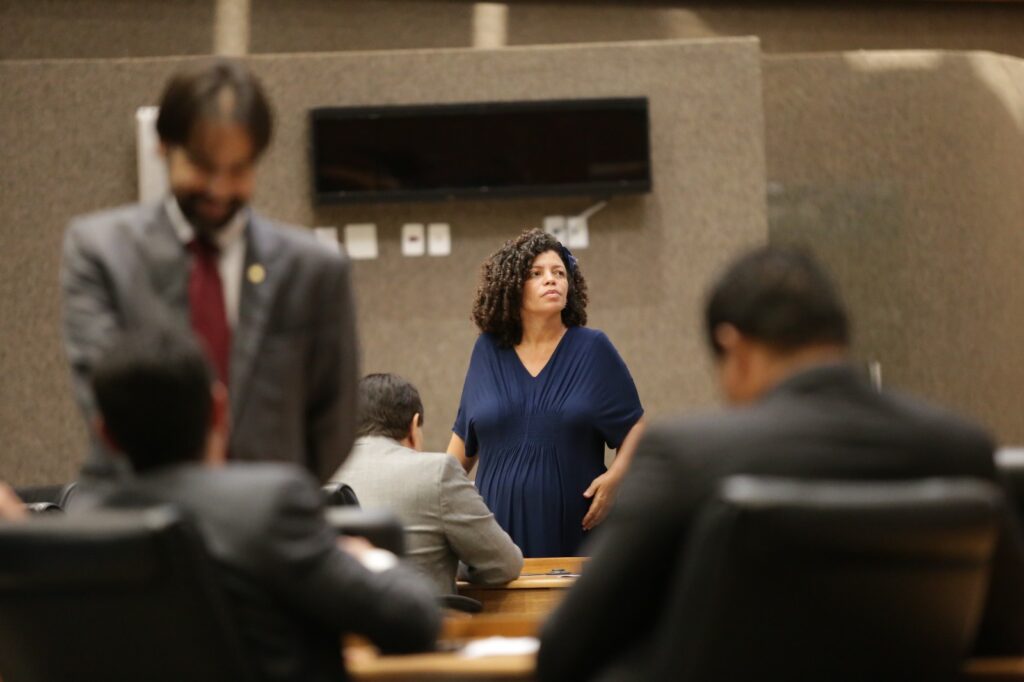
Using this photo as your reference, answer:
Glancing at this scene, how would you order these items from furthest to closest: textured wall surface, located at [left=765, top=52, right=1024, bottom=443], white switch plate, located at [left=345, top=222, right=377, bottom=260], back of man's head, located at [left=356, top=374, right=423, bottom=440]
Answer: textured wall surface, located at [left=765, top=52, right=1024, bottom=443], white switch plate, located at [left=345, top=222, right=377, bottom=260], back of man's head, located at [left=356, top=374, right=423, bottom=440]

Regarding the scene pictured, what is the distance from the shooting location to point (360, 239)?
19.4 feet

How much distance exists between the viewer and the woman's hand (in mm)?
4043

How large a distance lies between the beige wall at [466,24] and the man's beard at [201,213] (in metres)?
4.87

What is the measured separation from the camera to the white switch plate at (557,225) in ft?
19.5

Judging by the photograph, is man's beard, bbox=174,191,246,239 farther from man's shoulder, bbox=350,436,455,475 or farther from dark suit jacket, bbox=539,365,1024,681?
man's shoulder, bbox=350,436,455,475

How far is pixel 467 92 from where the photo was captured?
19.2 ft

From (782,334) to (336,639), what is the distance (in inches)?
24.8

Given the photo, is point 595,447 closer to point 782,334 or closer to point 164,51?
point 782,334

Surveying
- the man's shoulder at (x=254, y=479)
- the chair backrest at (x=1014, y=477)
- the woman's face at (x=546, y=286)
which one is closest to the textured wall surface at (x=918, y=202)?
the woman's face at (x=546, y=286)

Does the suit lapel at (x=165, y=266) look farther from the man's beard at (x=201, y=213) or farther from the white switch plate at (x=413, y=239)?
the white switch plate at (x=413, y=239)

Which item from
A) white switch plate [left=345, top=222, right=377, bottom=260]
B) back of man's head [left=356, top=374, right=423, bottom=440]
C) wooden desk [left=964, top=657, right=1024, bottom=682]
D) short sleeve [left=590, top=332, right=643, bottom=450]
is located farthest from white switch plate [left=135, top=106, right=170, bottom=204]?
wooden desk [left=964, top=657, right=1024, bottom=682]

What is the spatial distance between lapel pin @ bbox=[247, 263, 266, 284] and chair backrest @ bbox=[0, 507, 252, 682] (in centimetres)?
52

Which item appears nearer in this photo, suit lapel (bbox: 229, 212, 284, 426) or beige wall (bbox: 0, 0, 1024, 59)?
suit lapel (bbox: 229, 212, 284, 426)

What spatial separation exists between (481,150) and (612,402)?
196 centimetres
